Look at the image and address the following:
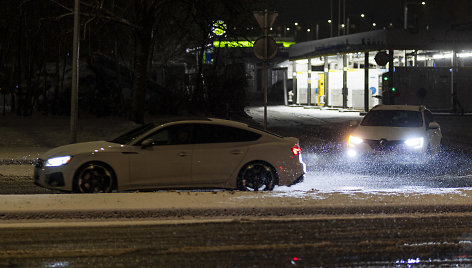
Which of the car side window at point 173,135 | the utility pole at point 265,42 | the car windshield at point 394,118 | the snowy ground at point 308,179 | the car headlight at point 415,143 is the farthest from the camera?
the utility pole at point 265,42

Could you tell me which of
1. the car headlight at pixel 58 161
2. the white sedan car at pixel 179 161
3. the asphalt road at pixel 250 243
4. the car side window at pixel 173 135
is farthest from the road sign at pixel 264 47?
the asphalt road at pixel 250 243

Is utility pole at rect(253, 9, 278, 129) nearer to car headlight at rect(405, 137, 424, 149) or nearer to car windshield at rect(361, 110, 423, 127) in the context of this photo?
car windshield at rect(361, 110, 423, 127)

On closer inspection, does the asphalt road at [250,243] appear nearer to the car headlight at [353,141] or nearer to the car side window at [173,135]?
the car side window at [173,135]

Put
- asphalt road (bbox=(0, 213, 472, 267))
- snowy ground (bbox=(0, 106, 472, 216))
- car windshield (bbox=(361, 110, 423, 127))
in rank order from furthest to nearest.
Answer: car windshield (bbox=(361, 110, 423, 127)), snowy ground (bbox=(0, 106, 472, 216)), asphalt road (bbox=(0, 213, 472, 267))

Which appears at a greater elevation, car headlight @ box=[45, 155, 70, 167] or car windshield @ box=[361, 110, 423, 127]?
car windshield @ box=[361, 110, 423, 127]

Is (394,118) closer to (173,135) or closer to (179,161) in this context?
(173,135)

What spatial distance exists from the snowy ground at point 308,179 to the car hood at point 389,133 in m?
0.79

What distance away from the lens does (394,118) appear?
18.3 meters

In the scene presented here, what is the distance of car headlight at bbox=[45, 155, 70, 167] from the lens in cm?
1189

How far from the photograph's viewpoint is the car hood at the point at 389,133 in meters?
16.9

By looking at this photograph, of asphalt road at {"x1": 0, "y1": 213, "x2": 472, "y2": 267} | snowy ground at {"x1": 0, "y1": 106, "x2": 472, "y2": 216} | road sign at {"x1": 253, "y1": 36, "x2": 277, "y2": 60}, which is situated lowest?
asphalt road at {"x1": 0, "y1": 213, "x2": 472, "y2": 267}

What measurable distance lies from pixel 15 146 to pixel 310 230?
47.9ft

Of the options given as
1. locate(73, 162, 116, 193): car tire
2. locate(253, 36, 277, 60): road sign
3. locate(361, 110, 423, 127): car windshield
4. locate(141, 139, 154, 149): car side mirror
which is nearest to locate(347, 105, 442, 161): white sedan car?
locate(361, 110, 423, 127): car windshield

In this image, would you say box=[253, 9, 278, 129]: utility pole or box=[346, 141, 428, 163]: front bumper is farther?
box=[253, 9, 278, 129]: utility pole
